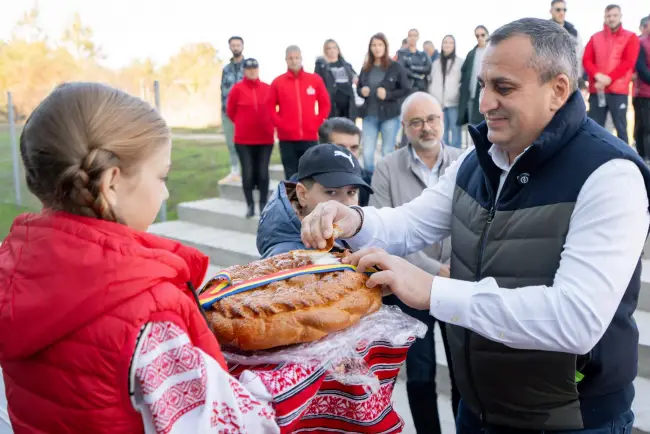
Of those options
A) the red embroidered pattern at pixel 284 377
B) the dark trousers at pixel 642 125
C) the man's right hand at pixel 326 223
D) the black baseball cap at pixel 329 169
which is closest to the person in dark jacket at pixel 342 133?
the black baseball cap at pixel 329 169

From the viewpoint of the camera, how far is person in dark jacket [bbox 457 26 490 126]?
786cm

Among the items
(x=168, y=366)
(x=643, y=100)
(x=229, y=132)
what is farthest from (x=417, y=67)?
(x=168, y=366)

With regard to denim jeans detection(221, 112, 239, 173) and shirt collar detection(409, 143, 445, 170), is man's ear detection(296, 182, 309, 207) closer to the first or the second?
shirt collar detection(409, 143, 445, 170)

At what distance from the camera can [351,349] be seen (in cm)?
142

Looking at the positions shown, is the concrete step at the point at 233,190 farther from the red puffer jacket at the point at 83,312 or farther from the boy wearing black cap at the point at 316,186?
the red puffer jacket at the point at 83,312

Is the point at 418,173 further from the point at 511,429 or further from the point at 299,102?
the point at 299,102

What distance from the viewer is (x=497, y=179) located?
172cm

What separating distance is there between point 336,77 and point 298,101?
911mm

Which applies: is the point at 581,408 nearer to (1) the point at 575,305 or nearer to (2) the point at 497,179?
(1) the point at 575,305

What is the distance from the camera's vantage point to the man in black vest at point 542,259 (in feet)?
4.65

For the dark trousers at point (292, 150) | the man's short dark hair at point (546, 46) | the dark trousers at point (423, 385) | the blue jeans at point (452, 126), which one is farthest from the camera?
the blue jeans at point (452, 126)

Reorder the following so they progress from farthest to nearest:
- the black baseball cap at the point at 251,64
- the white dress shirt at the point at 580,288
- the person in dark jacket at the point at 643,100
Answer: the black baseball cap at the point at 251,64
the person in dark jacket at the point at 643,100
the white dress shirt at the point at 580,288

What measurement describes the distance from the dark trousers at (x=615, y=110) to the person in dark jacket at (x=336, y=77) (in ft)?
9.53

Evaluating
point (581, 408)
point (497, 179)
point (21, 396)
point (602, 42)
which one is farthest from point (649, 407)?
point (602, 42)
